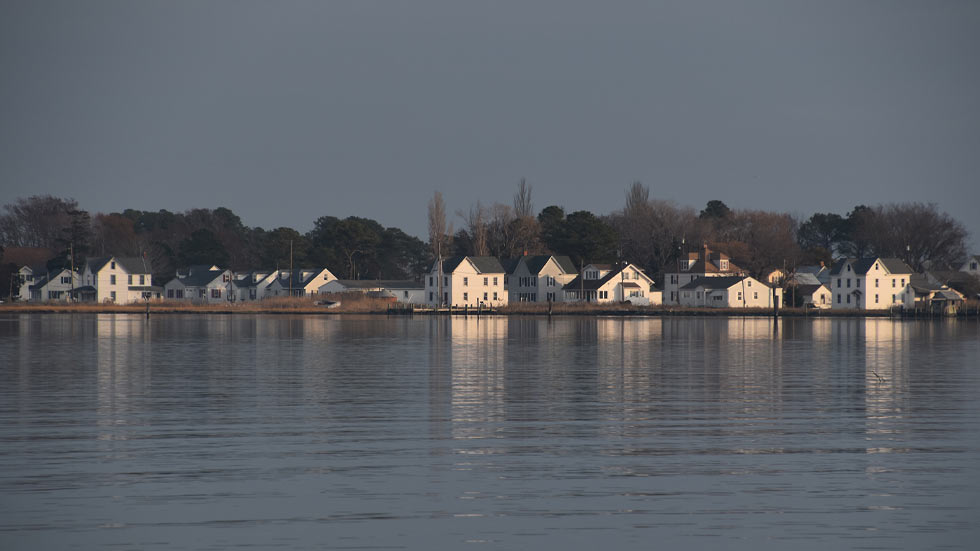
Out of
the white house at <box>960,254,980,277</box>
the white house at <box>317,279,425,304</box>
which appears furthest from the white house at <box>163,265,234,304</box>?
the white house at <box>960,254,980,277</box>

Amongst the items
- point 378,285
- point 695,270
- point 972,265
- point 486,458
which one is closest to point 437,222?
point 378,285

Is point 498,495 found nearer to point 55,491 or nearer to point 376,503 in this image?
point 376,503

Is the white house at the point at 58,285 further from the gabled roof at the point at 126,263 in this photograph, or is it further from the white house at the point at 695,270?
the white house at the point at 695,270

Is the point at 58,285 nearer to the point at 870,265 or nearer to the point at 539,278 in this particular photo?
the point at 539,278

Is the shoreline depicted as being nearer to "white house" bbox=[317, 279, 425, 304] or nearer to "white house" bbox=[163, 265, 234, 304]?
"white house" bbox=[317, 279, 425, 304]

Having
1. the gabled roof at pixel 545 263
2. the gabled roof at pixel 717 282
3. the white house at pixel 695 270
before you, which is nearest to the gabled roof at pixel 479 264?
the gabled roof at pixel 545 263

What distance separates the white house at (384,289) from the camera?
13225cm

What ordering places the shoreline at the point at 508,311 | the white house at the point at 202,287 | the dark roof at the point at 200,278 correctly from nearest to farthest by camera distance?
the shoreline at the point at 508,311
the white house at the point at 202,287
the dark roof at the point at 200,278

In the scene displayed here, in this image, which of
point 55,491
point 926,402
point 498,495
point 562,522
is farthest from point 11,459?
point 926,402

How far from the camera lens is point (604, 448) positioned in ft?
60.0

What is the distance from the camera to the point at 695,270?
126m

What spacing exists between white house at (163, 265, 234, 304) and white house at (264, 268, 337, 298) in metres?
6.03

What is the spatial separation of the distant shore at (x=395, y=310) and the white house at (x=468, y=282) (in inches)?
161

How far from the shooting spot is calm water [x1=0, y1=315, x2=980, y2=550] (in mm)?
12367
